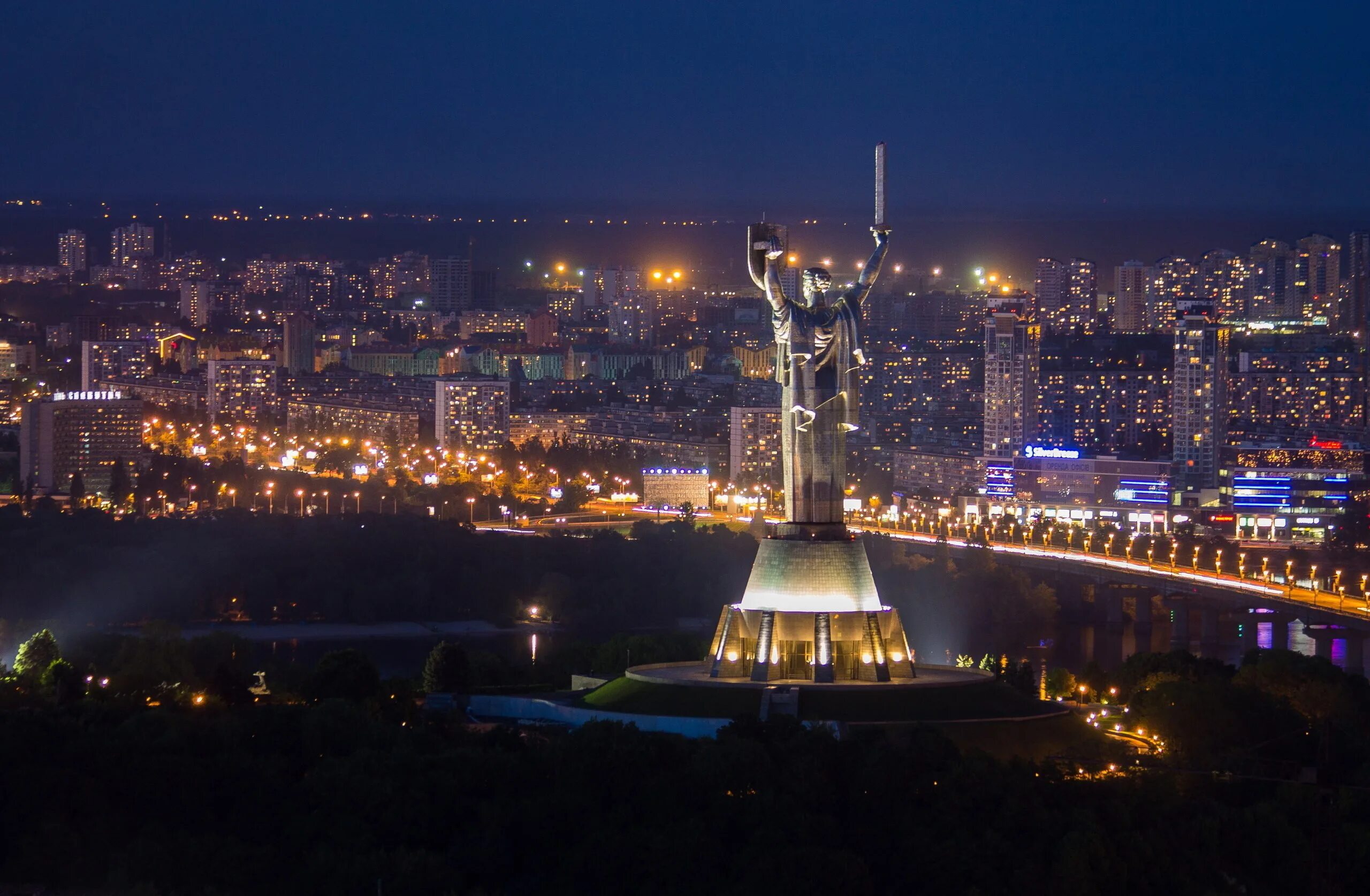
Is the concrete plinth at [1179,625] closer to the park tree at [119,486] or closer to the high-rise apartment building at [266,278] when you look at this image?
the park tree at [119,486]

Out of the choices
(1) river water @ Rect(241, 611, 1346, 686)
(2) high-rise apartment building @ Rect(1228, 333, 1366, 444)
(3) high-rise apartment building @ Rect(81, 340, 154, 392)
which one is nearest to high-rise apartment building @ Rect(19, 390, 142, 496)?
(3) high-rise apartment building @ Rect(81, 340, 154, 392)

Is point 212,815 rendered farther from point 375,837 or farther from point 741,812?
point 741,812

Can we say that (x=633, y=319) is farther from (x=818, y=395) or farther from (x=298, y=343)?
(x=818, y=395)

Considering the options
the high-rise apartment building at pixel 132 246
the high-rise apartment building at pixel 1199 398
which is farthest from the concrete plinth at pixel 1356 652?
the high-rise apartment building at pixel 132 246

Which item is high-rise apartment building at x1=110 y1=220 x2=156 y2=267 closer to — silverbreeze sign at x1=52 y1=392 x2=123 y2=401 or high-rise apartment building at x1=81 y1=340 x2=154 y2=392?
high-rise apartment building at x1=81 y1=340 x2=154 y2=392

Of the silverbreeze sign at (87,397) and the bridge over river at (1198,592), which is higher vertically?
the silverbreeze sign at (87,397)

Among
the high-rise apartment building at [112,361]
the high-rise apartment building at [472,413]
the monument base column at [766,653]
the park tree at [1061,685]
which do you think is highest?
the high-rise apartment building at [112,361]

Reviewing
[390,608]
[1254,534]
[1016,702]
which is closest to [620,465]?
[1254,534]

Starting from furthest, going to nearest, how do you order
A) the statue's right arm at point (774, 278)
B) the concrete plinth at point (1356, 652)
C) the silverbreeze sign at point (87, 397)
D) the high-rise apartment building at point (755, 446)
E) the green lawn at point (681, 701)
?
the high-rise apartment building at point (755, 446), the silverbreeze sign at point (87, 397), the concrete plinth at point (1356, 652), the statue's right arm at point (774, 278), the green lawn at point (681, 701)

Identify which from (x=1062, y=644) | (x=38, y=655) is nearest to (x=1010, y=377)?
(x=1062, y=644)

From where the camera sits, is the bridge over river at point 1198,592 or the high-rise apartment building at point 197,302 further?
the high-rise apartment building at point 197,302
